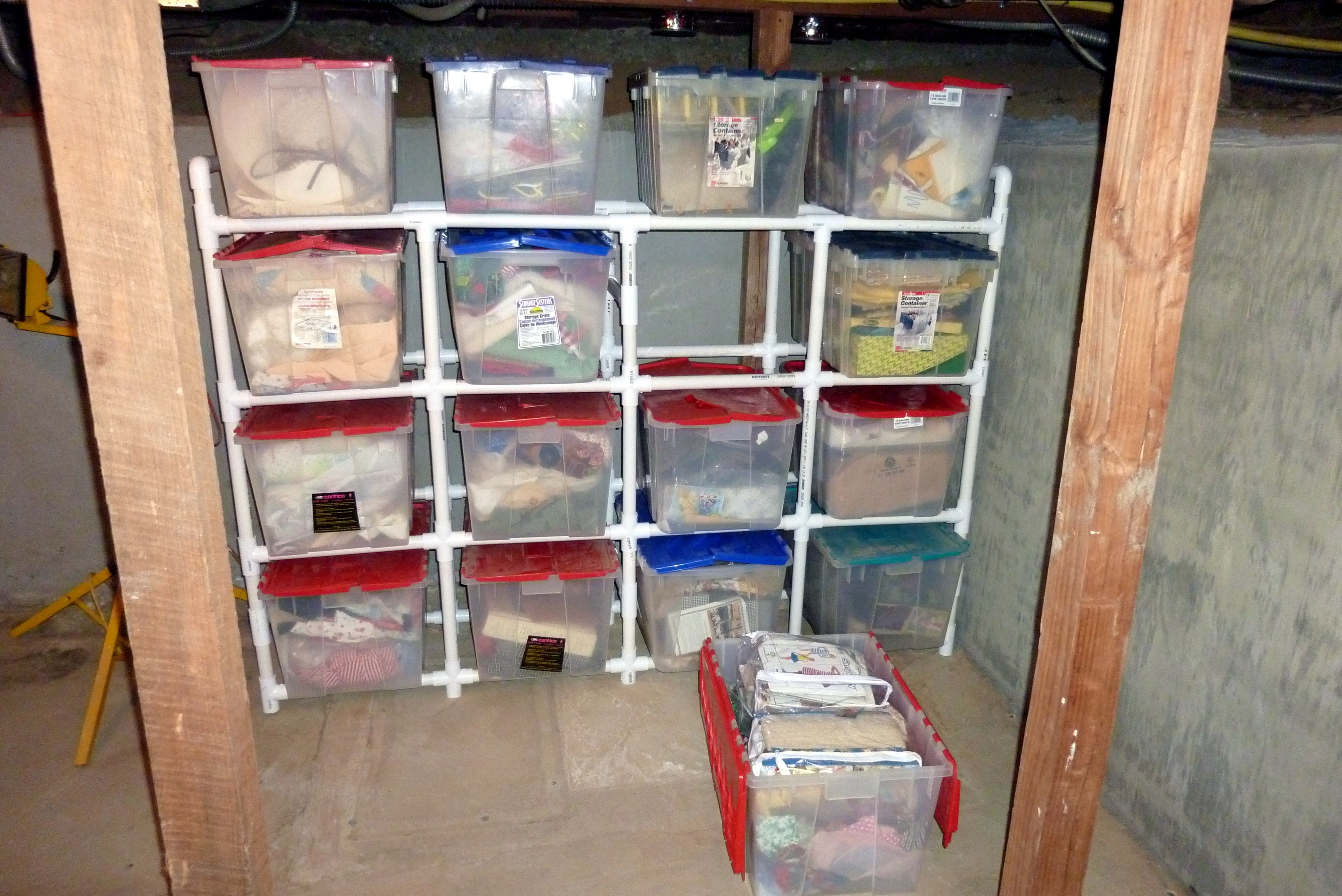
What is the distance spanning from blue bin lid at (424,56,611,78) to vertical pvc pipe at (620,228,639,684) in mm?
367

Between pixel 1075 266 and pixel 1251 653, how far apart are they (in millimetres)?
956

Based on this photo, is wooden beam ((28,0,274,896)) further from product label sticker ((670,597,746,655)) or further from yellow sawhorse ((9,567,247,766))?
product label sticker ((670,597,746,655))

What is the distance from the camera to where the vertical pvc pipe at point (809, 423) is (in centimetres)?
232

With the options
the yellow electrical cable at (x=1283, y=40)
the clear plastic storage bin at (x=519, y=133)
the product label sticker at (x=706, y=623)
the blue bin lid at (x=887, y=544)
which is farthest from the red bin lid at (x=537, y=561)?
the yellow electrical cable at (x=1283, y=40)

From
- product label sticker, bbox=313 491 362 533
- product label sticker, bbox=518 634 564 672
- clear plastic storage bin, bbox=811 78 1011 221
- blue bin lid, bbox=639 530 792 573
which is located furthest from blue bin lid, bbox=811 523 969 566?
product label sticker, bbox=313 491 362 533

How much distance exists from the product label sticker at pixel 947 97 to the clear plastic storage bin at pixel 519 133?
0.75m

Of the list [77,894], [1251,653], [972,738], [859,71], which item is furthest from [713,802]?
[859,71]

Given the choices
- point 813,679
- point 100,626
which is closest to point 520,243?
point 813,679

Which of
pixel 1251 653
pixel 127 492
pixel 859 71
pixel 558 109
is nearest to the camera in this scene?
pixel 127 492

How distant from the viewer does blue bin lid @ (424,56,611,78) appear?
6.47 feet

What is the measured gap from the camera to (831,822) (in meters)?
1.85

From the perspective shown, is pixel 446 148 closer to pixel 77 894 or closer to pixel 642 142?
pixel 642 142

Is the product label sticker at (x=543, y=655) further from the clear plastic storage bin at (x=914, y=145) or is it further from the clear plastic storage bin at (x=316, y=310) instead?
the clear plastic storage bin at (x=914, y=145)

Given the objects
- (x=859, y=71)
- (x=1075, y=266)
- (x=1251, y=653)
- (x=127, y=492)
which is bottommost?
(x=1251, y=653)
